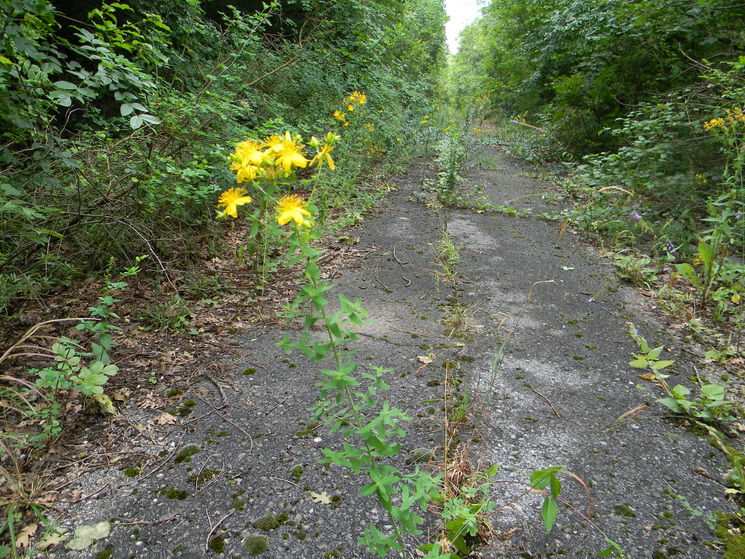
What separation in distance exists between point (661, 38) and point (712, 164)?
241cm

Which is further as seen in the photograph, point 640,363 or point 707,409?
point 640,363

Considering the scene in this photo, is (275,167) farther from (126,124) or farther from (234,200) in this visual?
(126,124)

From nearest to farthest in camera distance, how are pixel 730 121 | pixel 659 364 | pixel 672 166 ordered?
pixel 659 364 < pixel 730 121 < pixel 672 166

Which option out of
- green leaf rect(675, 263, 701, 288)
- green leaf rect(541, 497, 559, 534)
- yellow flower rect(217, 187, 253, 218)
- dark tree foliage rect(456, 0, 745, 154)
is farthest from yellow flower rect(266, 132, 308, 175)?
dark tree foliage rect(456, 0, 745, 154)

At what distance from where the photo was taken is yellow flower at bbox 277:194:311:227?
860 mm

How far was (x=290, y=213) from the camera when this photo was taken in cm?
87

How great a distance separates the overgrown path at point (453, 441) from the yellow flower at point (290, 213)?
1008 mm

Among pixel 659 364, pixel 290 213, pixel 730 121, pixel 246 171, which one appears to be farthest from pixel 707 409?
pixel 730 121

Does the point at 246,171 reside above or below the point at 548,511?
above

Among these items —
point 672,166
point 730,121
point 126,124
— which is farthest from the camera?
point 672,166

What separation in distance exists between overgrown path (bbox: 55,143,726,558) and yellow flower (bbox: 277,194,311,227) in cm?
101

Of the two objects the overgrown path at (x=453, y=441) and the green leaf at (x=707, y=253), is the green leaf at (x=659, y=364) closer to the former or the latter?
the overgrown path at (x=453, y=441)

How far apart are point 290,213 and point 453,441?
1.16 metres

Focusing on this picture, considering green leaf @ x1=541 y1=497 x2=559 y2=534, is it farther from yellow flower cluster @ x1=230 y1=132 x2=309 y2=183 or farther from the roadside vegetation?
yellow flower cluster @ x1=230 y1=132 x2=309 y2=183
